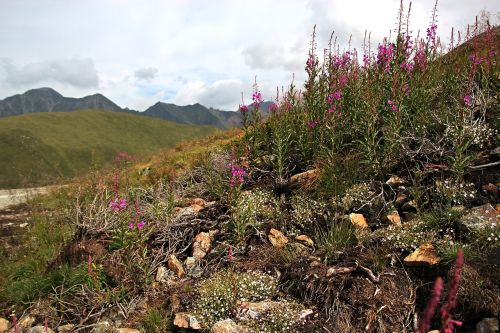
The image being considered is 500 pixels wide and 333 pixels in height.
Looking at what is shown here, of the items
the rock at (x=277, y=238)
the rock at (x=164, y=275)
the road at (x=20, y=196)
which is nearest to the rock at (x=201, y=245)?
the rock at (x=164, y=275)

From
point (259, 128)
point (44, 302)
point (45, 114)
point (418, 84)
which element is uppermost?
point (45, 114)

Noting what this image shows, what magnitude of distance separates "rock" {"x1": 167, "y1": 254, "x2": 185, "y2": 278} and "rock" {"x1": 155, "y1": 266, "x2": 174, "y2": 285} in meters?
0.07

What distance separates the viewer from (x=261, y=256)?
5434mm

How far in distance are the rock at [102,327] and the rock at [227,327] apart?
1520mm

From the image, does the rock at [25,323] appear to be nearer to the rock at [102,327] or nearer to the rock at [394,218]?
the rock at [102,327]

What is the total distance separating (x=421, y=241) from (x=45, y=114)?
21283cm

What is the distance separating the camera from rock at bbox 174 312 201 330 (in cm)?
448

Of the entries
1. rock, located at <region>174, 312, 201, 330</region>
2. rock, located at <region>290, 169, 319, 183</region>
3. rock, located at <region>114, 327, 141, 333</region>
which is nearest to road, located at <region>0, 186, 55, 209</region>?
rock, located at <region>114, 327, 141, 333</region>

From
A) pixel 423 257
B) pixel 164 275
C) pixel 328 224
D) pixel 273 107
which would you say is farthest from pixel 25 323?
pixel 273 107

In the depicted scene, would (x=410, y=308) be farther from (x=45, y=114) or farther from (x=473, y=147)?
(x=45, y=114)

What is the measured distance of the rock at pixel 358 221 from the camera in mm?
5266

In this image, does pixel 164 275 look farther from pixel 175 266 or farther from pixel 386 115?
pixel 386 115

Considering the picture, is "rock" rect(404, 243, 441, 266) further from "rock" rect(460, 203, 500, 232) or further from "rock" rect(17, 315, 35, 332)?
"rock" rect(17, 315, 35, 332)

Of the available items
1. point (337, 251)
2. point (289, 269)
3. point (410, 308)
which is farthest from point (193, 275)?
point (410, 308)
